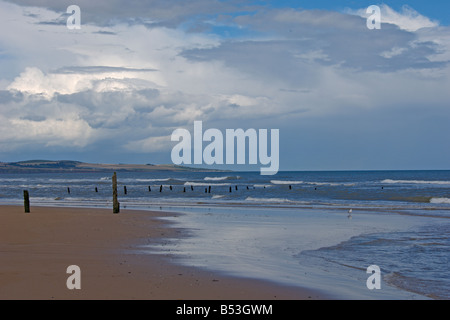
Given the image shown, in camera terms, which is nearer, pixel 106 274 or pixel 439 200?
pixel 106 274

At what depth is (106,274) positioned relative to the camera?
32.5ft

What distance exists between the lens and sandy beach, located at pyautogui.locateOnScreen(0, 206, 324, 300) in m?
8.41

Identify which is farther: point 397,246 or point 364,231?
point 364,231

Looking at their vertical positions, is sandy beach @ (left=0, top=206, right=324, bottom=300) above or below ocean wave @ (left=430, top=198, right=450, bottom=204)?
above

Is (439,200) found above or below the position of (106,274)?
below

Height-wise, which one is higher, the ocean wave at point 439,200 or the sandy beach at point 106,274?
the sandy beach at point 106,274

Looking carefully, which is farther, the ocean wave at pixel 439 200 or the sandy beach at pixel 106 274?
the ocean wave at pixel 439 200

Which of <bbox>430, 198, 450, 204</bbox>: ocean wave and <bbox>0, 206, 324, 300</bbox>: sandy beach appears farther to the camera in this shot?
<bbox>430, 198, 450, 204</bbox>: ocean wave

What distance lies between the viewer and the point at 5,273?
9602mm

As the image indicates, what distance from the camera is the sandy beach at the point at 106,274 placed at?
841 centimetres
